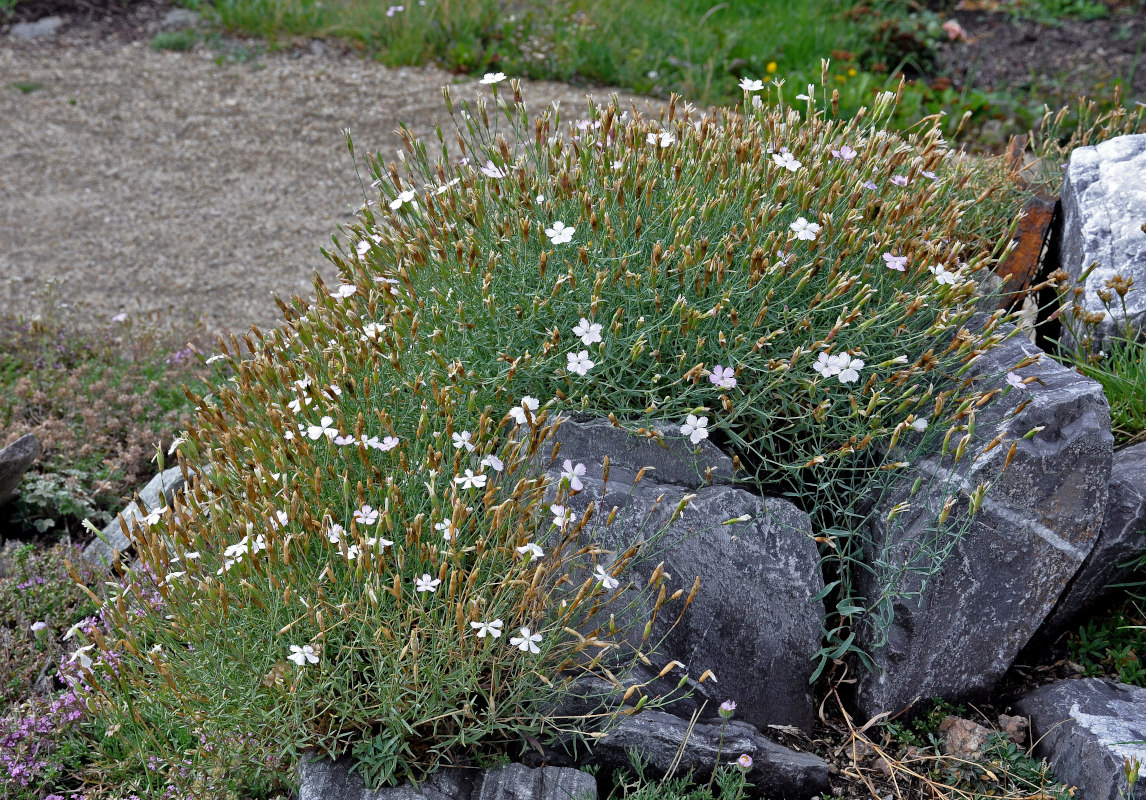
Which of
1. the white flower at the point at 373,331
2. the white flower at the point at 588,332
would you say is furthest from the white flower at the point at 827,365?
the white flower at the point at 373,331

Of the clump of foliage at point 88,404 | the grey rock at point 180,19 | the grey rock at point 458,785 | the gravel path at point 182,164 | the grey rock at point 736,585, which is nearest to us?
the grey rock at point 458,785

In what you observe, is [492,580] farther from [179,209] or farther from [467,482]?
[179,209]

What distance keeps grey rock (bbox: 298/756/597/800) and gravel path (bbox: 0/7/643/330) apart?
384cm

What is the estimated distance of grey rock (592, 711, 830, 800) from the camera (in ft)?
8.71

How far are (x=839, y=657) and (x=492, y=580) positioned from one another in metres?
1.19

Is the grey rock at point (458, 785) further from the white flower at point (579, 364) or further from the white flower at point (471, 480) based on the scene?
the white flower at point (579, 364)

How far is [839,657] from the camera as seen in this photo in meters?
2.99

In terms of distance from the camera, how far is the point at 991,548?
2.96 metres

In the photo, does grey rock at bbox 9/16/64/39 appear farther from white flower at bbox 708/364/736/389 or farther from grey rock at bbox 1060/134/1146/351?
grey rock at bbox 1060/134/1146/351

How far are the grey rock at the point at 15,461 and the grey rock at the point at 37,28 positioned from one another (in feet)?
25.1

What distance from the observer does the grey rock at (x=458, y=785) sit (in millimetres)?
2518

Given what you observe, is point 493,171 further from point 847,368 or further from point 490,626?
point 490,626

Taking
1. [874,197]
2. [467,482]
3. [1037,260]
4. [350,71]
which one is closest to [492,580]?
[467,482]

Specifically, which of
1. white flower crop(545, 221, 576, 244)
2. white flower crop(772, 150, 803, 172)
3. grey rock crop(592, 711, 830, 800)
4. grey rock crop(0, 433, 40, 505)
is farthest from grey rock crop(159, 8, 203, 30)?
grey rock crop(592, 711, 830, 800)
